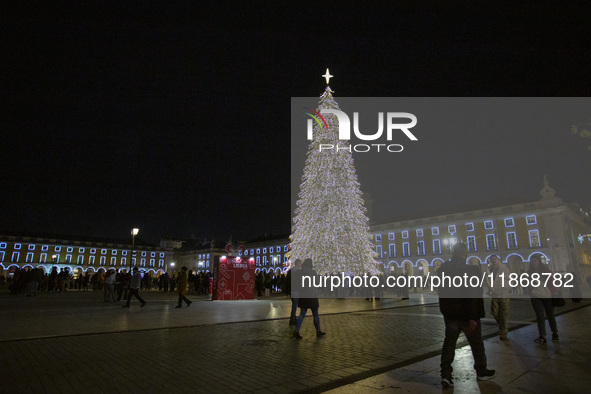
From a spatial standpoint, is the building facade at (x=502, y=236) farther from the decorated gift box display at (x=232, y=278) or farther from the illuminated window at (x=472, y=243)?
the decorated gift box display at (x=232, y=278)

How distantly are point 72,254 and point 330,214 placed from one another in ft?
326

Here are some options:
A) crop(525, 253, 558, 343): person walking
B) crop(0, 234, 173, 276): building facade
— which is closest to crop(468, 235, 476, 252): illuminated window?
crop(525, 253, 558, 343): person walking

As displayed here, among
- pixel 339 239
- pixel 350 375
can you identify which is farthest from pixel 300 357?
pixel 339 239

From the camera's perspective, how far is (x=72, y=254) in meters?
98.2

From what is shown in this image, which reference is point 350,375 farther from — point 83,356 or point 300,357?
point 83,356

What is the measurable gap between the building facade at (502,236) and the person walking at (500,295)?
3935 cm

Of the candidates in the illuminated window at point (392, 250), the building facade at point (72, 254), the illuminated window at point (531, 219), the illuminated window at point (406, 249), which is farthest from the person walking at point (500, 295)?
the building facade at point (72, 254)

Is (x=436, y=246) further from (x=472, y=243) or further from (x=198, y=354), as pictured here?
(x=198, y=354)

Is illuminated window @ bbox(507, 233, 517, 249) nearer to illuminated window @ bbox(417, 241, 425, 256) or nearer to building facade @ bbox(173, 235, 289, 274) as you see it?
illuminated window @ bbox(417, 241, 425, 256)

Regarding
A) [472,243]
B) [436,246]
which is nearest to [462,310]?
[472,243]

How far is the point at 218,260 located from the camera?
1969 centimetres

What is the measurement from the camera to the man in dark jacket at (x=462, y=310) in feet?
15.1

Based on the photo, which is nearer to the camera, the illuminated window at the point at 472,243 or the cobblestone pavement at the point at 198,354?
the cobblestone pavement at the point at 198,354

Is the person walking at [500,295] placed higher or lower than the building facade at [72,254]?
lower
